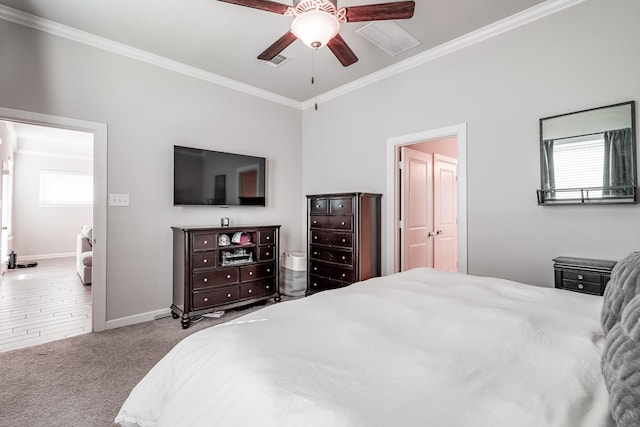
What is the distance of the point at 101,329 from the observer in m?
3.00

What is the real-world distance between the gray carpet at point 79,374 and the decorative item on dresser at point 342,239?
1597 millimetres

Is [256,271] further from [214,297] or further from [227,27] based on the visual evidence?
[227,27]

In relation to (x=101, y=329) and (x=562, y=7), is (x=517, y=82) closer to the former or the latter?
(x=562, y=7)

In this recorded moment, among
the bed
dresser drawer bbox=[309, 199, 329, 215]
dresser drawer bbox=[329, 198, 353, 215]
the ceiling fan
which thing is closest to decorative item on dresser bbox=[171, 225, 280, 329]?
dresser drawer bbox=[309, 199, 329, 215]

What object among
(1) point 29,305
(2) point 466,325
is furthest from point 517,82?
(1) point 29,305

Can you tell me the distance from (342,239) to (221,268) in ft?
4.71

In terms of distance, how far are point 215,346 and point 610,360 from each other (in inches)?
44.5

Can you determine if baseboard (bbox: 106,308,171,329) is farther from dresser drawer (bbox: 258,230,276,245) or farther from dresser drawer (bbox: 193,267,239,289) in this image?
dresser drawer (bbox: 258,230,276,245)

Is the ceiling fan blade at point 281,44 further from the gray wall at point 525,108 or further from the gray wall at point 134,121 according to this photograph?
the gray wall at point 525,108

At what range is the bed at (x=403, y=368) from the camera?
27.4 inches

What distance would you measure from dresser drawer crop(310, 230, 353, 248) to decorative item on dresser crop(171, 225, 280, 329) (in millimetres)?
519

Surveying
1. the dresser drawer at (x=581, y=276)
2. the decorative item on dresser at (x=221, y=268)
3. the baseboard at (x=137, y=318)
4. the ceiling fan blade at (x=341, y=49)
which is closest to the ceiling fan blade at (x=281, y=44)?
the ceiling fan blade at (x=341, y=49)

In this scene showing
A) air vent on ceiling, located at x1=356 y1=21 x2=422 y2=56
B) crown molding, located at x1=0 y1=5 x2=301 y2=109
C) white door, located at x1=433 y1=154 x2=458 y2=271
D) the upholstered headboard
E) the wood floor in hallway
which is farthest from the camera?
white door, located at x1=433 y1=154 x2=458 y2=271

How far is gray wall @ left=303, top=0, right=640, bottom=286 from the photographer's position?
228 centimetres
